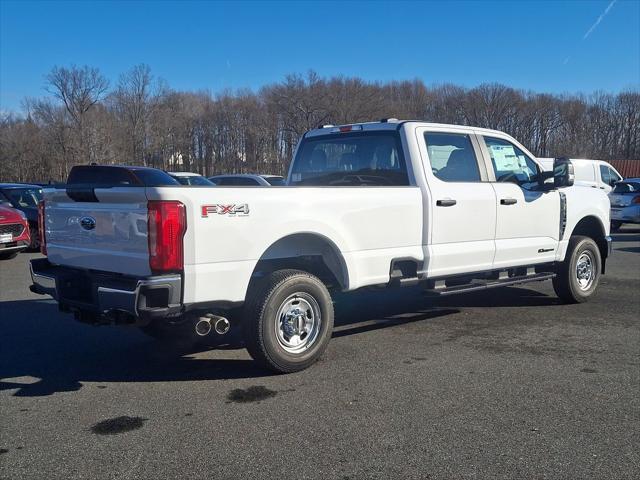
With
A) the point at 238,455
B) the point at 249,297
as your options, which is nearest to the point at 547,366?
the point at 249,297

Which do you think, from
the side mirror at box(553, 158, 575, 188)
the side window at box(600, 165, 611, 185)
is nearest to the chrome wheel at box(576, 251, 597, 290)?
the side mirror at box(553, 158, 575, 188)

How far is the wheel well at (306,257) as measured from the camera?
538cm

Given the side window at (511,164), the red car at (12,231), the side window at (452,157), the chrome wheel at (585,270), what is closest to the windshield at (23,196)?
the red car at (12,231)

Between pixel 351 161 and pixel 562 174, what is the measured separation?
2.49 meters

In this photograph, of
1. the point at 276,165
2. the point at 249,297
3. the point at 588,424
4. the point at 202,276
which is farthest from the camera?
the point at 276,165

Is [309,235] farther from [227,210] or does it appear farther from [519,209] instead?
[519,209]

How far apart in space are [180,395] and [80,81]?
55.3m

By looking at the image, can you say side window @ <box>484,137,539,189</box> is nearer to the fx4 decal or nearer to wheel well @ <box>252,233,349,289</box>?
wheel well @ <box>252,233,349,289</box>

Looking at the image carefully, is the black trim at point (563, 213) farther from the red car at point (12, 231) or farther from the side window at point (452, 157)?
the red car at point (12, 231)

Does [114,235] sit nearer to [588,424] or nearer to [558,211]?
[588,424]

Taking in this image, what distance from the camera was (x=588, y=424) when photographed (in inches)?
163

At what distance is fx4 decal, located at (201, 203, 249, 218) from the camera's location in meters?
4.57

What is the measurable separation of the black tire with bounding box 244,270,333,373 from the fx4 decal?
65 cm

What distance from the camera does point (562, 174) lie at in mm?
7180
